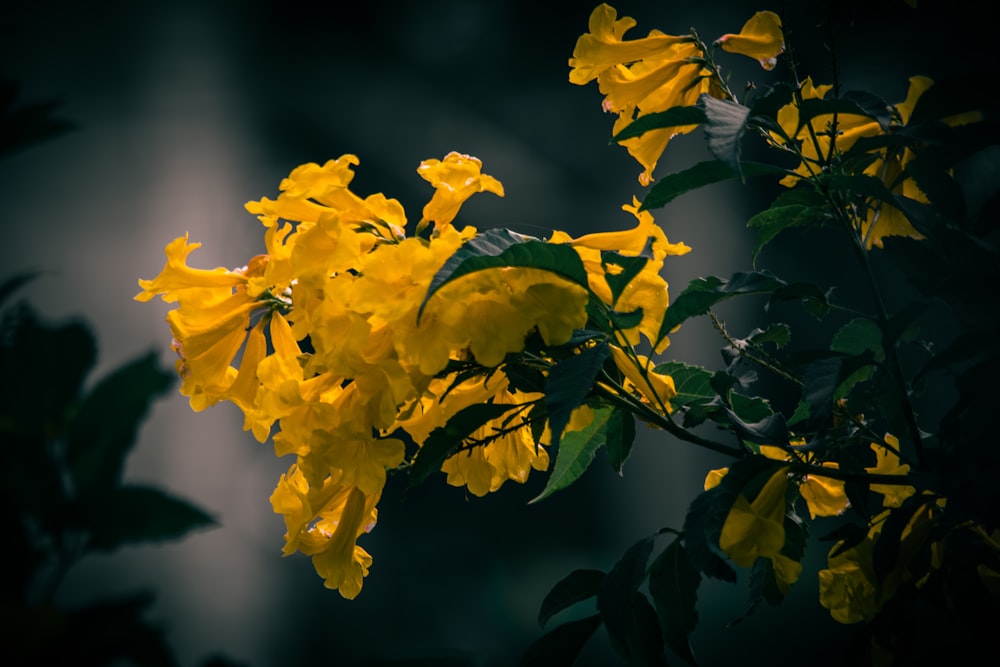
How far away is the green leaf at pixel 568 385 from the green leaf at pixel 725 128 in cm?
10

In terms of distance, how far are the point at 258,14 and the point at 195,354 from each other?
1514 mm

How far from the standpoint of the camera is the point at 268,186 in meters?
1.67

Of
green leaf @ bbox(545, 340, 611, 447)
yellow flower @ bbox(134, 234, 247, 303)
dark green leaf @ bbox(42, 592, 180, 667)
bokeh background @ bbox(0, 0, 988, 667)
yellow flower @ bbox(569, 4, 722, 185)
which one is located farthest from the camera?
bokeh background @ bbox(0, 0, 988, 667)

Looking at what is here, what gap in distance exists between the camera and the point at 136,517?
17cm

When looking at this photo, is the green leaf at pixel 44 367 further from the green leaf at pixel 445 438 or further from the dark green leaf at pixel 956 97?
the dark green leaf at pixel 956 97

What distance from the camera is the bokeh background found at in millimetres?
1465

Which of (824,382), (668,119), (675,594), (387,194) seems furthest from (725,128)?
(387,194)

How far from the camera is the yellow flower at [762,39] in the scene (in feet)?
1.74

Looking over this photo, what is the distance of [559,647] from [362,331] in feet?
0.72

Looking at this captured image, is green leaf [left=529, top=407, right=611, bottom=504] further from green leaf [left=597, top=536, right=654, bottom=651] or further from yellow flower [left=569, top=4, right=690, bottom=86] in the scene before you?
yellow flower [left=569, top=4, right=690, bottom=86]

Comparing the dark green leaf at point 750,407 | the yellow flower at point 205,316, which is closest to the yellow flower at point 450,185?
the yellow flower at point 205,316

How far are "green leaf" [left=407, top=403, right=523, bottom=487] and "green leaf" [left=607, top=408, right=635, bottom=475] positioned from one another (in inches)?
3.3

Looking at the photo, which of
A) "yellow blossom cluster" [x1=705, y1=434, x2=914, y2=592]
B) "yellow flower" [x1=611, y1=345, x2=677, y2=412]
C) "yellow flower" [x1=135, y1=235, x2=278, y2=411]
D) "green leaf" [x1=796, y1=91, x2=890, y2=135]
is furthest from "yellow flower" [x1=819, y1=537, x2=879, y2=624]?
"yellow flower" [x1=135, y1=235, x2=278, y2=411]

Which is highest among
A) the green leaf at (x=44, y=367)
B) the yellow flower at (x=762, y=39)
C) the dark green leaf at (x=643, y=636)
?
the yellow flower at (x=762, y=39)
